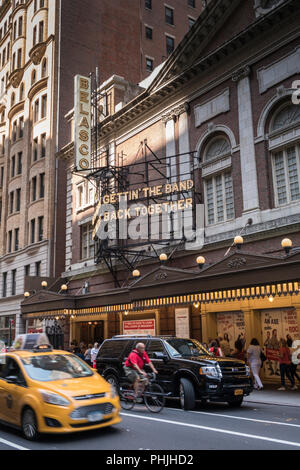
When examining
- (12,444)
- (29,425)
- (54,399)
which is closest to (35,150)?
(29,425)

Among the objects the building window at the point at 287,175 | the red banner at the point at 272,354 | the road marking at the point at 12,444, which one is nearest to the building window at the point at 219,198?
the building window at the point at 287,175

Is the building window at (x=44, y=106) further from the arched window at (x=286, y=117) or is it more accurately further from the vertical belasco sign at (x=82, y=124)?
the arched window at (x=286, y=117)

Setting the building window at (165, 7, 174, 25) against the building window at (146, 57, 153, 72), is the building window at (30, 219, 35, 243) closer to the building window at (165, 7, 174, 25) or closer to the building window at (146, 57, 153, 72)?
the building window at (146, 57, 153, 72)

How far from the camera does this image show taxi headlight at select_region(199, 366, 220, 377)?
467 inches

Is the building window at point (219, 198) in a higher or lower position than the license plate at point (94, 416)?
higher

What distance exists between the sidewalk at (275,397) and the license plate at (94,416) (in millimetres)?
6848

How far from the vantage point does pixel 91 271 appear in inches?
1104

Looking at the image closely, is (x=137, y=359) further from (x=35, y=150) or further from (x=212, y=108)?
(x=35, y=150)

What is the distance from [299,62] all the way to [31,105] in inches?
1096

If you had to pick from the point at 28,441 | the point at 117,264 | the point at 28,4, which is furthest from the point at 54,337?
the point at 28,4

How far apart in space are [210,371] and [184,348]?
1590 millimetres

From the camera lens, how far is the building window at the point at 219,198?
20.5m

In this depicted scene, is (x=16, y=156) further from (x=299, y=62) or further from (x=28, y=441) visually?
(x=28, y=441)

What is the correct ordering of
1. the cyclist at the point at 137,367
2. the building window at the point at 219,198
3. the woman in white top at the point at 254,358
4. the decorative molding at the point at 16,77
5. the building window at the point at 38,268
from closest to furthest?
the cyclist at the point at 137,367 < the woman in white top at the point at 254,358 < the building window at the point at 219,198 < the building window at the point at 38,268 < the decorative molding at the point at 16,77
